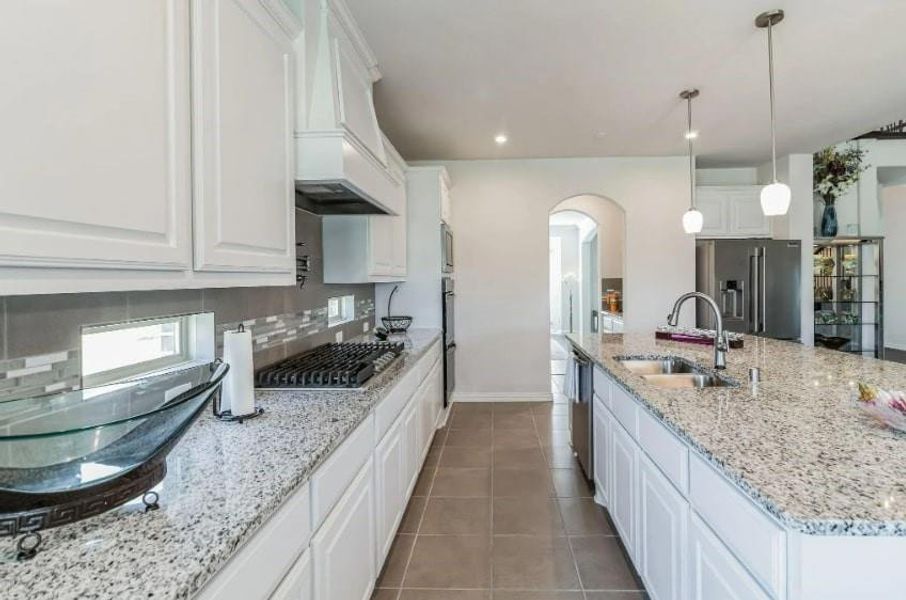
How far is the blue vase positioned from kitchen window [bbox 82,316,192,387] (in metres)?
6.49

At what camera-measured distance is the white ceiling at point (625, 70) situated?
2385mm

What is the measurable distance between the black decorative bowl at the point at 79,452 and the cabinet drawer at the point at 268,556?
0.22 m

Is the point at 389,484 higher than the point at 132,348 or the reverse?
the reverse

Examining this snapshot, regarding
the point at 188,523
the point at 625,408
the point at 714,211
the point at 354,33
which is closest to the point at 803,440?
the point at 625,408

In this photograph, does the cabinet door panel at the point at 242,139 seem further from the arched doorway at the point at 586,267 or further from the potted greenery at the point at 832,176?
the potted greenery at the point at 832,176

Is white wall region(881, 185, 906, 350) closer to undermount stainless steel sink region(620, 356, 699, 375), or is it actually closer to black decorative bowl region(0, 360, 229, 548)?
undermount stainless steel sink region(620, 356, 699, 375)

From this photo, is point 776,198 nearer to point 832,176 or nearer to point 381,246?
point 381,246

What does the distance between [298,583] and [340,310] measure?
2527mm

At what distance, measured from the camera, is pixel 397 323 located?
3.98 metres

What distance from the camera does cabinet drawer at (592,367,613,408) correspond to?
2435mm

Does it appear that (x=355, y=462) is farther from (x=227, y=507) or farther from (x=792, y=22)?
(x=792, y=22)

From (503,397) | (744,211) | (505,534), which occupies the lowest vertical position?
(505,534)

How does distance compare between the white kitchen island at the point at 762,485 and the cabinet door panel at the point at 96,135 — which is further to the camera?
the white kitchen island at the point at 762,485

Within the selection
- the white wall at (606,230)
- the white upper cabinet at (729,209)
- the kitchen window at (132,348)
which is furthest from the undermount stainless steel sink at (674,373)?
the white wall at (606,230)
